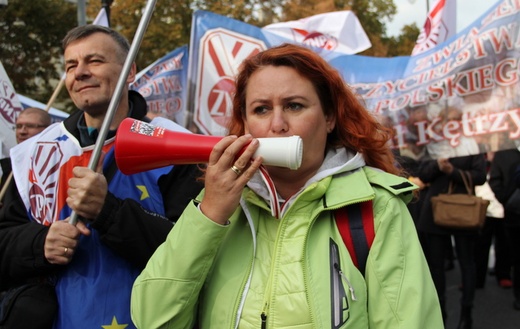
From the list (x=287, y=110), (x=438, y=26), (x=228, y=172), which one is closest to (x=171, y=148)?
(x=228, y=172)

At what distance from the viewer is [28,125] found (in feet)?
17.7

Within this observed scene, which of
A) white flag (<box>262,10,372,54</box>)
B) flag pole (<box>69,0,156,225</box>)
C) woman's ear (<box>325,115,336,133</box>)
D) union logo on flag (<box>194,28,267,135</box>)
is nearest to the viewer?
woman's ear (<box>325,115,336,133</box>)

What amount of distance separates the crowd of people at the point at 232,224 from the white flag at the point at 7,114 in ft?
10.2

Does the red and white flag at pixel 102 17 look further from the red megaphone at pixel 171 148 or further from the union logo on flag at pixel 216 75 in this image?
the red megaphone at pixel 171 148

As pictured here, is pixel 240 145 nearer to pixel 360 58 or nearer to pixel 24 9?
pixel 360 58

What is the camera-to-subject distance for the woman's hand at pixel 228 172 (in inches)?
61.4

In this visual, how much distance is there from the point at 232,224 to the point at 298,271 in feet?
0.89

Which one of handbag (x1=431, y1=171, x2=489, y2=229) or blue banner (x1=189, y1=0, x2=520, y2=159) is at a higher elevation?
blue banner (x1=189, y1=0, x2=520, y2=159)

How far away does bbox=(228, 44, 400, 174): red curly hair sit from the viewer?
1786mm

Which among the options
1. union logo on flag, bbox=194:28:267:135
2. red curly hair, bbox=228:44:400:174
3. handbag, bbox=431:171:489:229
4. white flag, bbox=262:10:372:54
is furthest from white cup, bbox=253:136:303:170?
white flag, bbox=262:10:372:54

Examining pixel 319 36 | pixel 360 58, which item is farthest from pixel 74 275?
pixel 319 36

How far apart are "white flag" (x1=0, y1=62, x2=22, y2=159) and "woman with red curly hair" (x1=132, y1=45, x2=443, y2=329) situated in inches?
155

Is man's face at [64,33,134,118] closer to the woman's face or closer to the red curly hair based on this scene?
the red curly hair

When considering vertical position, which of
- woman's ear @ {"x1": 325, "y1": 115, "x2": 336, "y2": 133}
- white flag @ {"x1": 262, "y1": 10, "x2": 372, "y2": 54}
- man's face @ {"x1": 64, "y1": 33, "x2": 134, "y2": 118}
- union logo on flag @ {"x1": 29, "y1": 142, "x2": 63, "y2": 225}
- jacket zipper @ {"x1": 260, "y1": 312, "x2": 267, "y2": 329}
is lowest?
jacket zipper @ {"x1": 260, "y1": 312, "x2": 267, "y2": 329}
